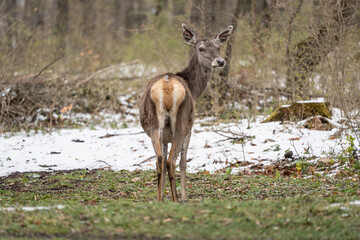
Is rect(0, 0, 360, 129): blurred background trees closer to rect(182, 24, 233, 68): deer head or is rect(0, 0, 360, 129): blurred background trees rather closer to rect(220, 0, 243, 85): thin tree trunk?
rect(220, 0, 243, 85): thin tree trunk

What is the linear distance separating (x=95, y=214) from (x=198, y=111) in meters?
10.9

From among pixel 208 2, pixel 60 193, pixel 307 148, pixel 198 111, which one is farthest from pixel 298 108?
pixel 60 193

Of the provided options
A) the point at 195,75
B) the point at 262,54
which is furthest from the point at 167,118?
the point at 262,54

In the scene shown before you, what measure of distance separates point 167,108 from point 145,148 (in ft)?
18.6

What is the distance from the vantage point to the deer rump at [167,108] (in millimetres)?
7055

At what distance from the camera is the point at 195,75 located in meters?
8.80

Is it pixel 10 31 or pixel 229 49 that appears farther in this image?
pixel 10 31

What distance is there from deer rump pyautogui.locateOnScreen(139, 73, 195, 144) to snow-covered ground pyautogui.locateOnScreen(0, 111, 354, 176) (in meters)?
3.47

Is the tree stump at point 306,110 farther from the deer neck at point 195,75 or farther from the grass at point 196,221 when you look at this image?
the grass at point 196,221

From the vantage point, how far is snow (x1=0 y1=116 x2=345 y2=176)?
432 inches

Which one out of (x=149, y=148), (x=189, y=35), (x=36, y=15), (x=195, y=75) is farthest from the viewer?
(x=36, y=15)

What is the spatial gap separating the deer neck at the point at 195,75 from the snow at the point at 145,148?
237 centimetres

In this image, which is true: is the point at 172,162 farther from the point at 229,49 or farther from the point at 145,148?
the point at 229,49

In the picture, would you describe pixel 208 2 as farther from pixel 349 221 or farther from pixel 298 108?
pixel 349 221
